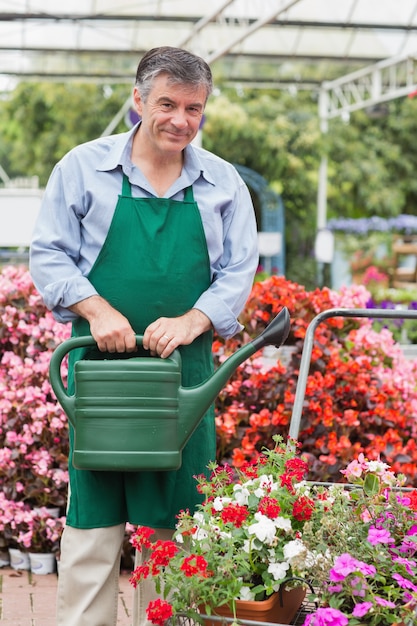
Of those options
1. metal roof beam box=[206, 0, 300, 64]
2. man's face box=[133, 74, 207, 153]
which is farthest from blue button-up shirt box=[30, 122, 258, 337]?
metal roof beam box=[206, 0, 300, 64]

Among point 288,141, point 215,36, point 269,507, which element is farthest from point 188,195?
point 288,141

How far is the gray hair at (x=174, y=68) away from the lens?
8.23 ft

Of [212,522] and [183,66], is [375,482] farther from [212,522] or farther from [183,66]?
[183,66]

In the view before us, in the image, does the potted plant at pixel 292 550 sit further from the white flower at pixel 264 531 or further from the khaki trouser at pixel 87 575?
the khaki trouser at pixel 87 575

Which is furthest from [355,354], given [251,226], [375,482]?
[375,482]

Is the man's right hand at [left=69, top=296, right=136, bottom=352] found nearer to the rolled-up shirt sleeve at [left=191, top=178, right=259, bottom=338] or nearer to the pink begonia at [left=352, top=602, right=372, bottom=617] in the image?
the rolled-up shirt sleeve at [left=191, top=178, right=259, bottom=338]

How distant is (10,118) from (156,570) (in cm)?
2211

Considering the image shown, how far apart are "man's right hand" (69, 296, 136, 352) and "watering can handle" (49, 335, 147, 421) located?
0.02m

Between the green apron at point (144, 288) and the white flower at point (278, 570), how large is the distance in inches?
24.0

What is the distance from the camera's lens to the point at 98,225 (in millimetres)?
2592

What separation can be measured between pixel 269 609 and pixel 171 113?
116cm

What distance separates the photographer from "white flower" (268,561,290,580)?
2.06 metres

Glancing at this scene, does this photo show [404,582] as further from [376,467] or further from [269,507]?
[376,467]

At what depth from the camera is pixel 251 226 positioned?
2.79 m
